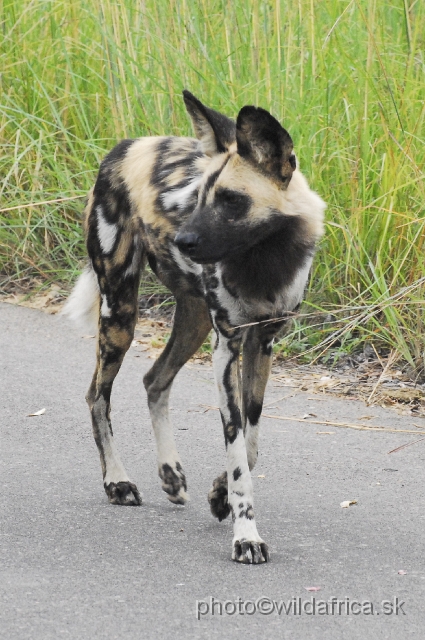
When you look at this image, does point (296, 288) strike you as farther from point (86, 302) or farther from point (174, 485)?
point (86, 302)

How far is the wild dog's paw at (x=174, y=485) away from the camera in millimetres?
4066

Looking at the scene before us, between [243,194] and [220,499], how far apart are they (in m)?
1.06

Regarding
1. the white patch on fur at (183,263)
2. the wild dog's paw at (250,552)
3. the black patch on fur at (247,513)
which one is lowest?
the wild dog's paw at (250,552)

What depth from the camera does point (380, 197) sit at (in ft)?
17.5

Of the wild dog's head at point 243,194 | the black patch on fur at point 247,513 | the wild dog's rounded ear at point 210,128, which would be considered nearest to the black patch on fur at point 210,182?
the wild dog's head at point 243,194

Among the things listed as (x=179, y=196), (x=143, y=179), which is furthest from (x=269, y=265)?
(x=143, y=179)

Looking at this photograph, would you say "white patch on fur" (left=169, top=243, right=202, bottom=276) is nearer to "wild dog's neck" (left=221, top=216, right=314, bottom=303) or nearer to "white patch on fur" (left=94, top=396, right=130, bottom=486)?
"wild dog's neck" (left=221, top=216, right=314, bottom=303)

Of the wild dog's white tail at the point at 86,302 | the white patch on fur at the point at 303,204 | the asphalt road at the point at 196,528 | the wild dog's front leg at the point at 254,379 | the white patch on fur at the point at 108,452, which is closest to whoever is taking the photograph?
the asphalt road at the point at 196,528

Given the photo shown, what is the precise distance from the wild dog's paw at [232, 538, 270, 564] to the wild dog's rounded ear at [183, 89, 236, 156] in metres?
1.28

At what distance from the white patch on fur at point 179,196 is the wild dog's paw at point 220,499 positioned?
3.23ft

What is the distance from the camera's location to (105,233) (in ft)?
14.2

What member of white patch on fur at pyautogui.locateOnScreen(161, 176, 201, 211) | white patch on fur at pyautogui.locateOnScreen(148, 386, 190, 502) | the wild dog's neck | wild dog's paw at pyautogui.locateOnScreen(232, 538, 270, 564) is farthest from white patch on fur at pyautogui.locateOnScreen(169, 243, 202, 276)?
wild dog's paw at pyautogui.locateOnScreen(232, 538, 270, 564)

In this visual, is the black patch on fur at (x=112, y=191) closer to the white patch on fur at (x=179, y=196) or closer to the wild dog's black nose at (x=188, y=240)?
the white patch on fur at (x=179, y=196)

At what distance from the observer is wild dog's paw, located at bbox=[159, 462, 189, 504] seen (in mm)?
4066
